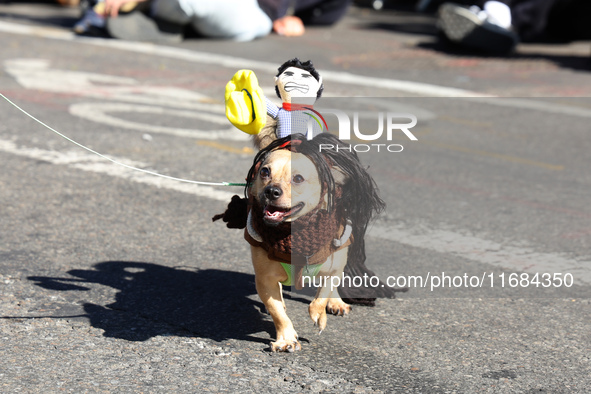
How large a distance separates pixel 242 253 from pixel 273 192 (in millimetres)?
1714

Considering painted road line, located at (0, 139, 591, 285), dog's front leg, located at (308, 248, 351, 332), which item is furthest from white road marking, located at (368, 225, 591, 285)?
dog's front leg, located at (308, 248, 351, 332)

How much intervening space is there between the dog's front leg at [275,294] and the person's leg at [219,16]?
11.0 meters

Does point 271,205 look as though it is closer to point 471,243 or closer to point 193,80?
point 471,243

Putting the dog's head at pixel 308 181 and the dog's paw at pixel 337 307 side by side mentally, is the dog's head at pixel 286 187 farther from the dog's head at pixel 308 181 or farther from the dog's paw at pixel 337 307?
the dog's paw at pixel 337 307

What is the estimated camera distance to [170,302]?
419cm

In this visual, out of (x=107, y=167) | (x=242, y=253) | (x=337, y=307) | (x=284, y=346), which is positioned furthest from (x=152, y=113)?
(x=284, y=346)

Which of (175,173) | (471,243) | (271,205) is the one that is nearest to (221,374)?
(271,205)

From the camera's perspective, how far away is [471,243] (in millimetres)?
5352

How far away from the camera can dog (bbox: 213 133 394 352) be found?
3.40 metres

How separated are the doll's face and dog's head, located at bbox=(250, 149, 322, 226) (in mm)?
421

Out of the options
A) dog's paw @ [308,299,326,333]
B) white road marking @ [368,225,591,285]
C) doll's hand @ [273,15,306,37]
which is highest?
doll's hand @ [273,15,306,37]

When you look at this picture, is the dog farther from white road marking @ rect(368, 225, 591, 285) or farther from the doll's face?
white road marking @ rect(368, 225, 591, 285)

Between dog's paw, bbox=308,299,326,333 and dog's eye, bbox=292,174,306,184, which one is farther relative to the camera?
dog's paw, bbox=308,299,326,333

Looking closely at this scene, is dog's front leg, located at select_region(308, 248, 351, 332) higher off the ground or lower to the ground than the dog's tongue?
lower
